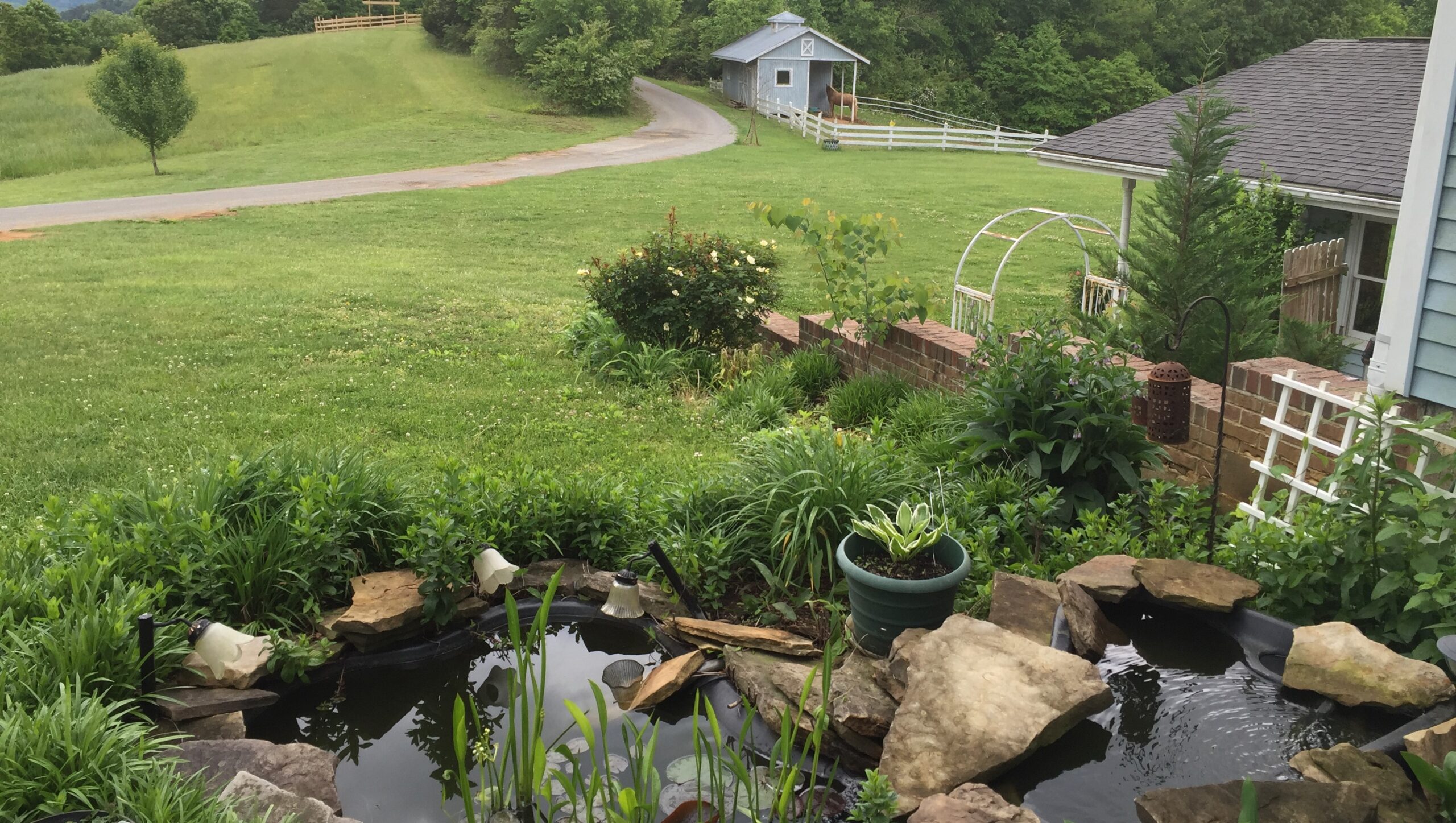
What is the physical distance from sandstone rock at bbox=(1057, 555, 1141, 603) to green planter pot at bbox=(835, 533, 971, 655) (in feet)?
1.52

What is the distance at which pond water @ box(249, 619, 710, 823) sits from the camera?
10.4 feet

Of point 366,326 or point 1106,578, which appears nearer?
point 1106,578

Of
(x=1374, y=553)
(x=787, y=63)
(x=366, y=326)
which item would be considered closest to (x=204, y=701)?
(x=1374, y=553)

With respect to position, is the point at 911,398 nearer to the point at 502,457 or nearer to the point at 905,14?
the point at 502,457

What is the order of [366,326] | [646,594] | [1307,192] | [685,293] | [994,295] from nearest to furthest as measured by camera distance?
1. [646,594]
2. [685,293]
3. [1307,192]
4. [994,295]
5. [366,326]

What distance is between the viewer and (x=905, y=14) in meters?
47.7

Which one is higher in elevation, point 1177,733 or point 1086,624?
point 1086,624

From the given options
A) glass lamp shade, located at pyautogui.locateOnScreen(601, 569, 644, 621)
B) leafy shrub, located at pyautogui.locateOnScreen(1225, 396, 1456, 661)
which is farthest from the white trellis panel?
glass lamp shade, located at pyautogui.locateOnScreen(601, 569, 644, 621)

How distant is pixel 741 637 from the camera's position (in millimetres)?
3732

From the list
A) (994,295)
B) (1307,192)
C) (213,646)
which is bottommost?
(213,646)

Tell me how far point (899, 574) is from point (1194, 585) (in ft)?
3.43

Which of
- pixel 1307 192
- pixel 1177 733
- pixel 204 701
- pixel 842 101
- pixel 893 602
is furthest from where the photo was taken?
pixel 842 101

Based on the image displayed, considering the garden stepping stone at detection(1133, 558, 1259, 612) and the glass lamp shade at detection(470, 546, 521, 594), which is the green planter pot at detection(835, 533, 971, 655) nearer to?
the garden stepping stone at detection(1133, 558, 1259, 612)

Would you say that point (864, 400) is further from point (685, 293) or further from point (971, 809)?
point (971, 809)
